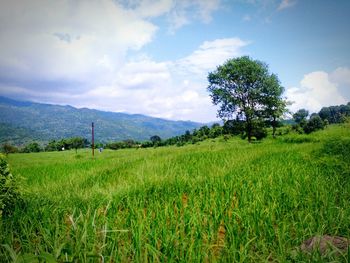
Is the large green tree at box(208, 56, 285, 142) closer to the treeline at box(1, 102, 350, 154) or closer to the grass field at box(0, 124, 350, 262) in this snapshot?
the treeline at box(1, 102, 350, 154)

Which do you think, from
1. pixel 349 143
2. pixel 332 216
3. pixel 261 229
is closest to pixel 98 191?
pixel 261 229

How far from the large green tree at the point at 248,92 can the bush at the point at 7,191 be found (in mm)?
47733

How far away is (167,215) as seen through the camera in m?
3.91

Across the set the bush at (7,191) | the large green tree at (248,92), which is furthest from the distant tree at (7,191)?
the large green tree at (248,92)

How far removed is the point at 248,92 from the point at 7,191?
5109cm

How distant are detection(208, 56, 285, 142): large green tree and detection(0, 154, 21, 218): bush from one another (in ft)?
157

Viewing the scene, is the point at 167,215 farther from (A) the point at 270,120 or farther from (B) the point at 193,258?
(A) the point at 270,120

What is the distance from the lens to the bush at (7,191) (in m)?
4.25

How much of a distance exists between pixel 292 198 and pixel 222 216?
1.79 meters

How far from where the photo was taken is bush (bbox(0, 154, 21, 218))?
13.9 feet

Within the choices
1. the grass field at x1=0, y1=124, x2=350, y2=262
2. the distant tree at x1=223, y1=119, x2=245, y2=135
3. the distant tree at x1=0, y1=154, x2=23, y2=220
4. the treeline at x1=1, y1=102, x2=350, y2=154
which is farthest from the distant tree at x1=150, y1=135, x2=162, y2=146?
the distant tree at x1=0, y1=154, x2=23, y2=220

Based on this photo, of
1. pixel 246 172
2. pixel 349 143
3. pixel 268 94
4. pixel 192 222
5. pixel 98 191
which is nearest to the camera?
pixel 192 222

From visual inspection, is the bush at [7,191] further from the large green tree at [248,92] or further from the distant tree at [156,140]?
the distant tree at [156,140]

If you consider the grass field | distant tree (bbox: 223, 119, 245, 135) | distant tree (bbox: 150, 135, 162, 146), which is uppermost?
distant tree (bbox: 223, 119, 245, 135)
